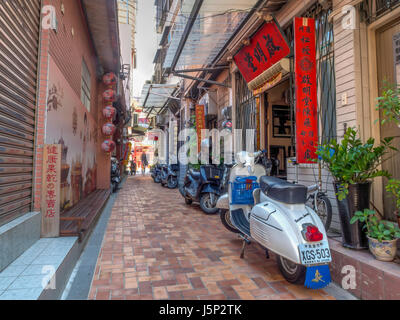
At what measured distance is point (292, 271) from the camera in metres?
2.60

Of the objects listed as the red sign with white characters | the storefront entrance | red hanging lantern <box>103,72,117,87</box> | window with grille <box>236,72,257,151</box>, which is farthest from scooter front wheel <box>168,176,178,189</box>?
the red sign with white characters

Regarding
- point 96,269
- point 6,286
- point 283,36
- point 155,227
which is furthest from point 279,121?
point 6,286

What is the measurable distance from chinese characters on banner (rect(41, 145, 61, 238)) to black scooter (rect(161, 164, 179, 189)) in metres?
8.78

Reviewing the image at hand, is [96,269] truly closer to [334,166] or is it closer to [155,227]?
[155,227]

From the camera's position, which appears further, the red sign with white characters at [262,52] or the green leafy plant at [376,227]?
the red sign with white characters at [262,52]

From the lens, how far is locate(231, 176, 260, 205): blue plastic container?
3.71 meters

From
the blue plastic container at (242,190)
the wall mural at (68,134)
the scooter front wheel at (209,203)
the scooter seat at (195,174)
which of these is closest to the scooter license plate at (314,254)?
the blue plastic container at (242,190)

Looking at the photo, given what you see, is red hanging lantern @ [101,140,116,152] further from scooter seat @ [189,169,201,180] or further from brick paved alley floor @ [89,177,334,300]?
brick paved alley floor @ [89,177,334,300]

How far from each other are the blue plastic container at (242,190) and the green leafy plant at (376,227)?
1363 mm

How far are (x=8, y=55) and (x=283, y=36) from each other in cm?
445

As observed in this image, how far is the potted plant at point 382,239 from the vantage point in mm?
2385

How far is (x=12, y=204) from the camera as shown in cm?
277

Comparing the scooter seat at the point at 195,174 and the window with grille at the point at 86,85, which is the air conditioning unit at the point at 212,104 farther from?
the window with grille at the point at 86,85

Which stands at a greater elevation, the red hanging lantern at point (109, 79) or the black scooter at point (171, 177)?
the red hanging lantern at point (109, 79)
